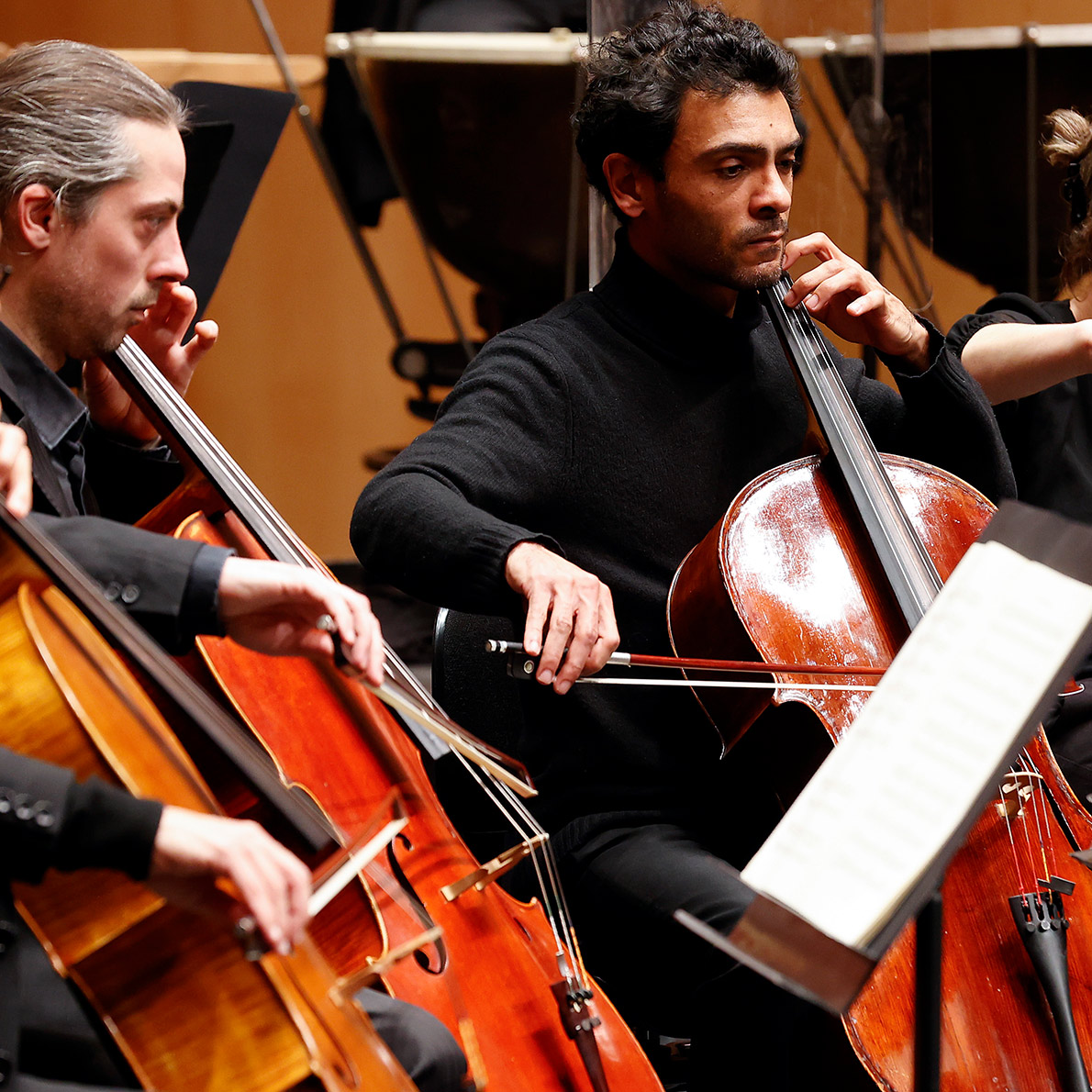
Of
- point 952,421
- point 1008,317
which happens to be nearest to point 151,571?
point 952,421

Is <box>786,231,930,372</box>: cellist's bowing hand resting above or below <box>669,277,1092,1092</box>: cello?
above

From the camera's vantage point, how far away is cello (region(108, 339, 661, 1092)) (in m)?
1.21

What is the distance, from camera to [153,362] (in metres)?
1.73

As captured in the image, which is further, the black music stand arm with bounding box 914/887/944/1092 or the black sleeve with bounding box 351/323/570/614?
the black sleeve with bounding box 351/323/570/614

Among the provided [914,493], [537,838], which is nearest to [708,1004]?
[537,838]

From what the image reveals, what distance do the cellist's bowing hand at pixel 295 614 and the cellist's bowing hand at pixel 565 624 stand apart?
0.28 meters

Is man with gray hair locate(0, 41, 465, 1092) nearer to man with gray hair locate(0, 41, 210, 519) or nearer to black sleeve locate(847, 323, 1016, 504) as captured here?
man with gray hair locate(0, 41, 210, 519)

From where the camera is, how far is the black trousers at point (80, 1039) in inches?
42.9

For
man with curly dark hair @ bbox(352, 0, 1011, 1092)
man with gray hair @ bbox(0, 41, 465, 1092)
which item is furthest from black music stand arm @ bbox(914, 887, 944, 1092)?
man with gray hair @ bbox(0, 41, 465, 1092)

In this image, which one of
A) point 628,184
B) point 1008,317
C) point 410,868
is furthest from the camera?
point 1008,317

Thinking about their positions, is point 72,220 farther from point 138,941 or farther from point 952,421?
point 952,421

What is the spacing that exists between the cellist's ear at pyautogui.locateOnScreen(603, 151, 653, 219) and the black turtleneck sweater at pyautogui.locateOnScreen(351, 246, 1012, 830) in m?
0.06

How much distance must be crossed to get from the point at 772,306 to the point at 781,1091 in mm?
1002

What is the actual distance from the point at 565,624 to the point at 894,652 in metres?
0.38
